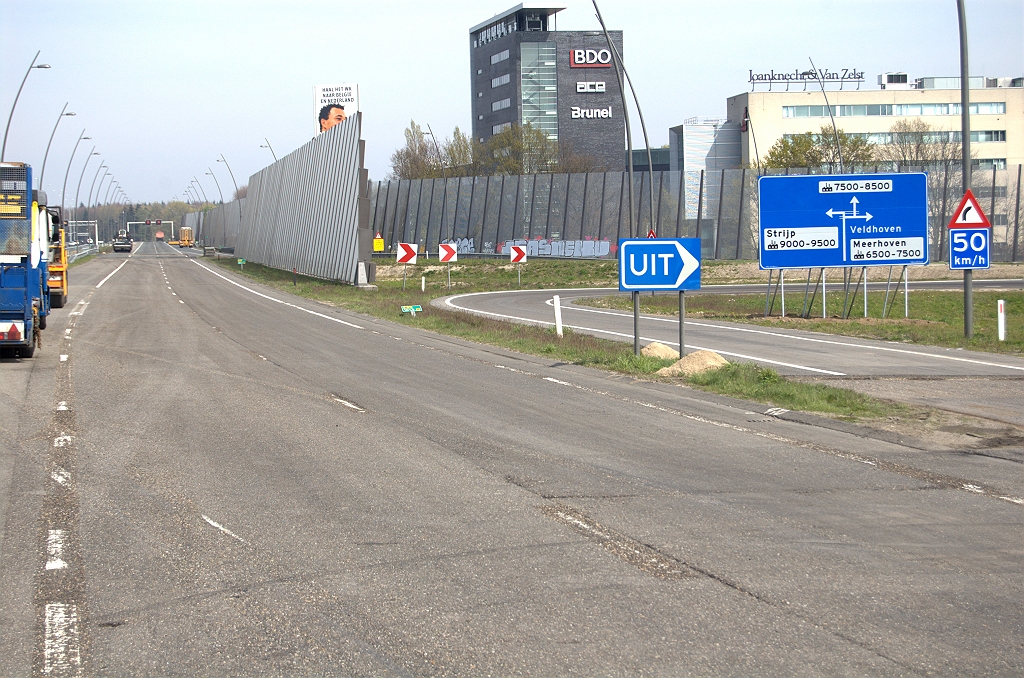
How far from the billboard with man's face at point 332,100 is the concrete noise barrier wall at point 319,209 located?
2878cm

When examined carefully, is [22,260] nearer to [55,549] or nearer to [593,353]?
[593,353]

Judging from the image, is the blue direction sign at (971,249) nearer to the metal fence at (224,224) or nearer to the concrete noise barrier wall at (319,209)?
the concrete noise barrier wall at (319,209)

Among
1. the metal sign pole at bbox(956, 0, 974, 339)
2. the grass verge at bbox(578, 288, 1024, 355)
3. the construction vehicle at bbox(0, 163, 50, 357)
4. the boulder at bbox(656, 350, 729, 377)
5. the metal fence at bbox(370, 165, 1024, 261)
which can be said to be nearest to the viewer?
the boulder at bbox(656, 350, 729, 377)

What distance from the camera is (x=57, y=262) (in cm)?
2934

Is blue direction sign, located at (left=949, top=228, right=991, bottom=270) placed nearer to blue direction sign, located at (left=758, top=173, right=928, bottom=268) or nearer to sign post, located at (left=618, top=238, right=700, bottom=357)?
blue direction sign, located at (left=758, top=173, right=928, bottom=268)

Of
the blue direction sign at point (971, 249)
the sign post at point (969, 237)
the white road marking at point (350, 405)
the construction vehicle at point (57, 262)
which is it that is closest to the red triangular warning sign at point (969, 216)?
the sign post at point (969, 237)

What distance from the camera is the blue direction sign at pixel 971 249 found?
21.8m

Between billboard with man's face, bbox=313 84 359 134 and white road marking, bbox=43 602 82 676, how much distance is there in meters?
118

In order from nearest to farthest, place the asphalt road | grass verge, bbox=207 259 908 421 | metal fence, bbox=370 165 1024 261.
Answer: the asphalt road < grass verge, bbox=207 259 908 421 < metal fence, bbox=370 165 1024 261

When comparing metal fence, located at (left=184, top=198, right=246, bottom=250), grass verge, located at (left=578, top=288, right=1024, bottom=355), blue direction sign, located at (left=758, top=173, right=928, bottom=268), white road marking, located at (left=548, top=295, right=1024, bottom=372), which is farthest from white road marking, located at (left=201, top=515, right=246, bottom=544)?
metal fence, located at (left=184, top=198, right=246, bottom=250)

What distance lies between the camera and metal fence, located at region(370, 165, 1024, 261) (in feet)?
202

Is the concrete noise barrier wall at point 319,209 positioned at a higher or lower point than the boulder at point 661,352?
higher

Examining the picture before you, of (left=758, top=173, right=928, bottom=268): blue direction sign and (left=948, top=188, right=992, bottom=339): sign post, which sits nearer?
(left=948, top=188, right=992, bottom=339): sign post

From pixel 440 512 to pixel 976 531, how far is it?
3.81m
